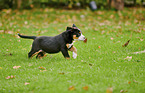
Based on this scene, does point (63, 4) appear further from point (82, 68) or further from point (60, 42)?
point (82, 68)

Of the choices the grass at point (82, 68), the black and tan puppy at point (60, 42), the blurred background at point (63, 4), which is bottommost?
the blurred background at point (63, 4)

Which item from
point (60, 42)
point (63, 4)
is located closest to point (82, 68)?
point (60, 42)

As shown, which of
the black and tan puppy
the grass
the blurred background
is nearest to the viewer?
the grass

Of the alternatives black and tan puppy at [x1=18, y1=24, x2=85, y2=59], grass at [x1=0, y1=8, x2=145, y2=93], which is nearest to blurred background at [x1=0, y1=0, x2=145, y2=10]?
grass at [x1=0, y1=8, x2=145, y2=93]

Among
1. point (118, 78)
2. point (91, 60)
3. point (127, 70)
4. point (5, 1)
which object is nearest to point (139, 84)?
point (118, 78)

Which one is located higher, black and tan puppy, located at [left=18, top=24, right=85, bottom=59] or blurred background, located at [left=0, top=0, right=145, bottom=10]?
black and tan puppy, located at [left=18, top=24, right=85, bottom=59]

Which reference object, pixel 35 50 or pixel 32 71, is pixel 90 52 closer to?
pixel 35 50

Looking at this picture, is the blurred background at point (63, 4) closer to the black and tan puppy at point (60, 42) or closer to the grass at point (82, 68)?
the grass at point (82, 68)

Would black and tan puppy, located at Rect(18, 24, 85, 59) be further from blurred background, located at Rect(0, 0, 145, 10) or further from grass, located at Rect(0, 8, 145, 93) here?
blurred background, located at Rect(0, 0, 145, 10)

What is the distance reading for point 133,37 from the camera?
873 centimetres

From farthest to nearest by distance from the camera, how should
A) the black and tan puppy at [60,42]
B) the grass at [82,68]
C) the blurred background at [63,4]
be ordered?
the blurred background at [63,4]
the black and tan puppy at [60,42]
the grass at [82,68]

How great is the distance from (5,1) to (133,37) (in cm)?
1414

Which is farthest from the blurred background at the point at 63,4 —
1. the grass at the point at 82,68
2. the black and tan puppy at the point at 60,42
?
the black and tan puppy at the point at 60,42

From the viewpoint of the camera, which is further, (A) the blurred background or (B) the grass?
(A) the blurred background
